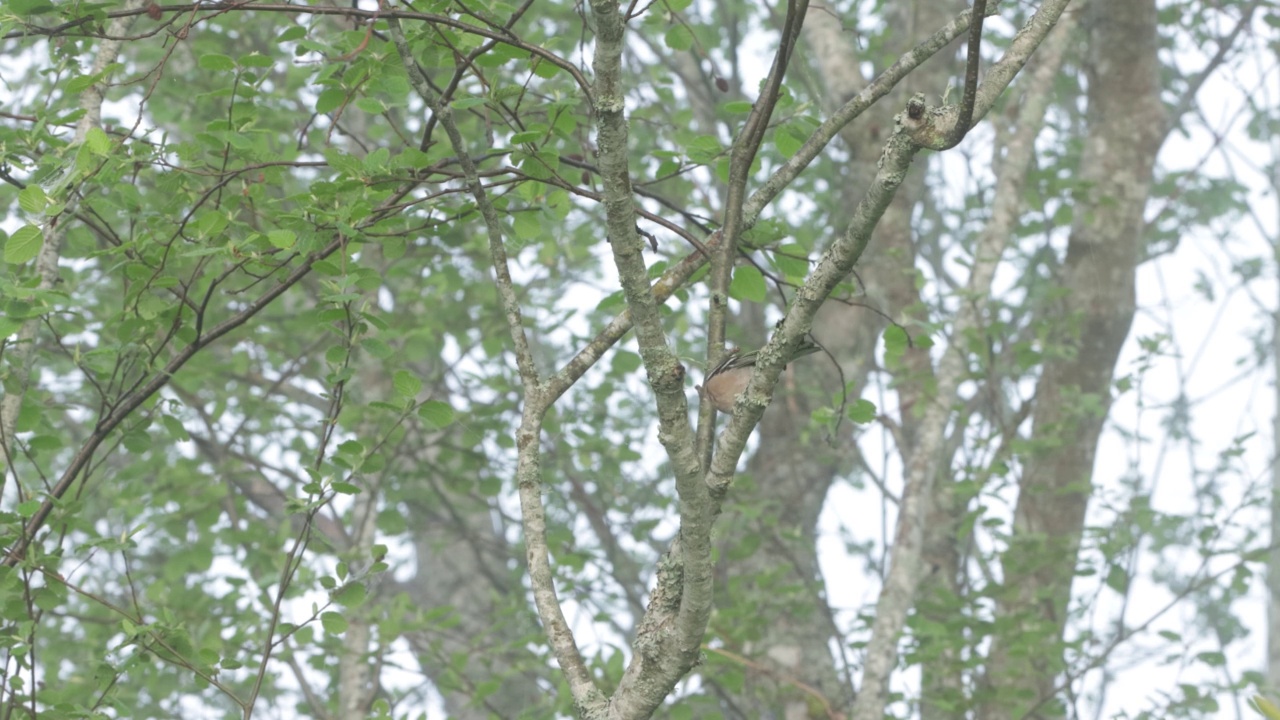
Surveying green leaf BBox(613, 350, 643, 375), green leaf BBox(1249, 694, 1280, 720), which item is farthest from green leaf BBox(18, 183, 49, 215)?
green leaf BBox(613, 350, 643, 375)

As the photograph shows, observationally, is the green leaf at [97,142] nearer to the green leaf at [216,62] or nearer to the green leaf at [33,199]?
the green leaf at [33,199]


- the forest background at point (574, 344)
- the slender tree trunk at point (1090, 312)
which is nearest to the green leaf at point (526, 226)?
the forest background at point (574, 344)

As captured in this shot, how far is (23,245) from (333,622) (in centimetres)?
110

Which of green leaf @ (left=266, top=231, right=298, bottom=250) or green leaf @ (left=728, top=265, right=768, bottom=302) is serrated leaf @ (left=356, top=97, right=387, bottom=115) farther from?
green leaf @ (left=728, top=265, right=768, bottom=302)

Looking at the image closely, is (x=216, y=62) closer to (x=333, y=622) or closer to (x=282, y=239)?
(x=282, y=239)

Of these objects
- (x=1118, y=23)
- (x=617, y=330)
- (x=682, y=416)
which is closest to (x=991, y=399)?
(x=1118, y=23)

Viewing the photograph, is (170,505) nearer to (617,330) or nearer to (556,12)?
(556,12)

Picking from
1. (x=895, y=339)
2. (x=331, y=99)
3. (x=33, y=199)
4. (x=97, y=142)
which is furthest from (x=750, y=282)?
(x=33, y=199)

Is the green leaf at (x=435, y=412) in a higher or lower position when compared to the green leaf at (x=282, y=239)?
lower

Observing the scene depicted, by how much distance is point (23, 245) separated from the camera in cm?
246

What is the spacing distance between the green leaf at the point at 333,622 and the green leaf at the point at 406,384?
24.1 inches

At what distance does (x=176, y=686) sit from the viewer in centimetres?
443

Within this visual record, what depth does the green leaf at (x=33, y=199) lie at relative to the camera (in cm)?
243

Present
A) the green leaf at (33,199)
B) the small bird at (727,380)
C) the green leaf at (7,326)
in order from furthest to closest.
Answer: the green leaf at (7,326)
the green leaf at (33,199)
the small bird at (727,380)
